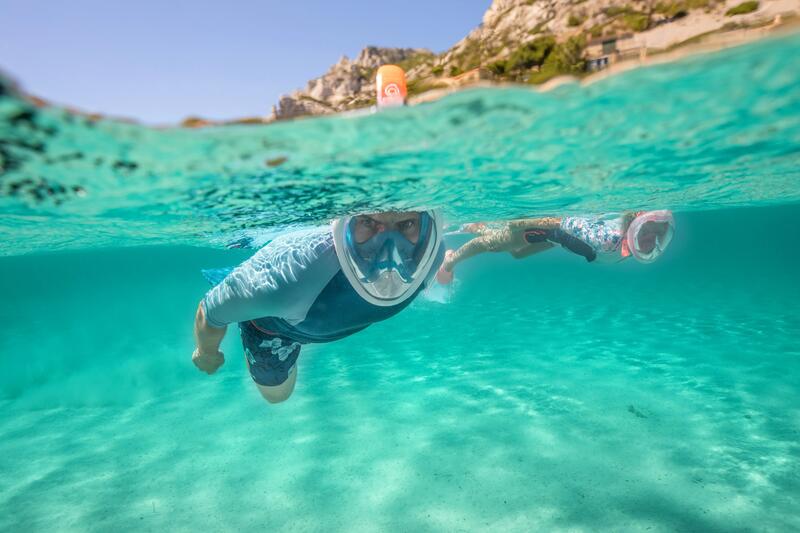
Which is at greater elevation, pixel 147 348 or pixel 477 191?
pixel 477 191

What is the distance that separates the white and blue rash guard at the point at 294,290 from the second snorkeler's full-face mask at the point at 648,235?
722cm

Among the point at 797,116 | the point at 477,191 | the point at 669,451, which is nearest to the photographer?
the point at 797,116

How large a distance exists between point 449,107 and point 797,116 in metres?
5.17

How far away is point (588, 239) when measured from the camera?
923 cm

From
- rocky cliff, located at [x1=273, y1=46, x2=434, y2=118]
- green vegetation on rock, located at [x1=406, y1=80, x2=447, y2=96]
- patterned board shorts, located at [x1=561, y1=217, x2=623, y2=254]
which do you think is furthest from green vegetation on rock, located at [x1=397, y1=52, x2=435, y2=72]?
patterned board shorts, located at [x1=561, y1=217, x2=623, y2=254]

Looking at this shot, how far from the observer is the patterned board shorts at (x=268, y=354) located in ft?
17.2

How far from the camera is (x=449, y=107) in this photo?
172 inches

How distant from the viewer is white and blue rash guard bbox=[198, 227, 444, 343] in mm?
3805

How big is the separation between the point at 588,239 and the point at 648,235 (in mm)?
1746

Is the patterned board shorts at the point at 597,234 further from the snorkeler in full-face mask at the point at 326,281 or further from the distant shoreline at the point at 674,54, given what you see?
the distant shoreline at the point at 674,54

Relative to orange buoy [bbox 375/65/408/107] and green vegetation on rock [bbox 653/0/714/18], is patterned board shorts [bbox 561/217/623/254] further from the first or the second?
orange buoy [bbox 375/65/408/107]

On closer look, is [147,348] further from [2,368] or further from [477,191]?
[477,191]

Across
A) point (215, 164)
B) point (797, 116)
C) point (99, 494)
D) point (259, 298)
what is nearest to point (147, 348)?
point (99, 494)

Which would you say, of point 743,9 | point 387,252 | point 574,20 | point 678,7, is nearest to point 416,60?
point 574,20
